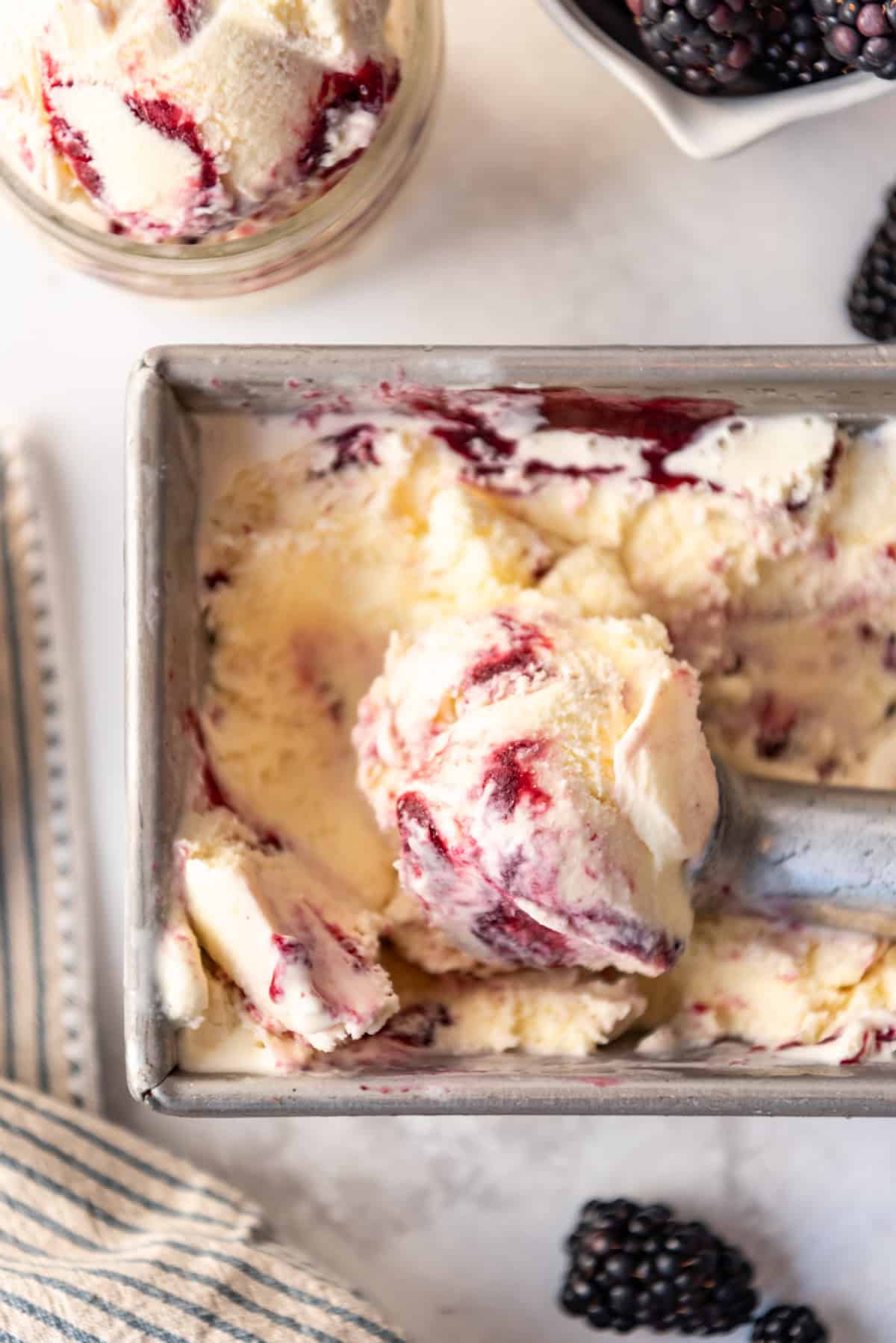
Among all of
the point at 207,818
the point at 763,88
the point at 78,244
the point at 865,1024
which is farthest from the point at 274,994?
the point at 763,88

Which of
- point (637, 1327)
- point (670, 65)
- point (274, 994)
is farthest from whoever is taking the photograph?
point (637, 1327)

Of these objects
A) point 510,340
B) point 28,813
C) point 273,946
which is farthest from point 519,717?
point 28,813

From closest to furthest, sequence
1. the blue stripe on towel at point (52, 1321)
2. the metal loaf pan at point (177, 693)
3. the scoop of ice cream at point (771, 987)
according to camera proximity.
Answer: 1. the metal loaf pan at point (177, 693)
2. the scoop of ice cream at point (771, 987)
3. the blue stripe on towel at point (52, 1321)

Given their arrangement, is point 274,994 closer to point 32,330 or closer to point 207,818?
point 207,818

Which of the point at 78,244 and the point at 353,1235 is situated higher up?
the point at 78,244

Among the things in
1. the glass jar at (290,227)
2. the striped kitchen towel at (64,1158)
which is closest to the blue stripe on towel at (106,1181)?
the striped kitchen towel at (64,1158)

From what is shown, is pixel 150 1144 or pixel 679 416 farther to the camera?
pixel 150 1144

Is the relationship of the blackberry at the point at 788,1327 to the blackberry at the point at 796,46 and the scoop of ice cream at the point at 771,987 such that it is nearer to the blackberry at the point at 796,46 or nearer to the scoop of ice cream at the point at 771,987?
the scoop of ice cream at the point at 771,987
